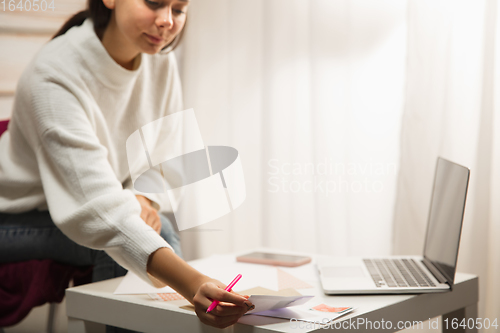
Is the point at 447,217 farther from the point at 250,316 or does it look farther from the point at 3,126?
the point at 3,126

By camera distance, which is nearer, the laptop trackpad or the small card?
the small card

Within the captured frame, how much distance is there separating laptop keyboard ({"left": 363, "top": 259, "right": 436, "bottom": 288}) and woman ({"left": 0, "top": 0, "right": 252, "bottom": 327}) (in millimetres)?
237

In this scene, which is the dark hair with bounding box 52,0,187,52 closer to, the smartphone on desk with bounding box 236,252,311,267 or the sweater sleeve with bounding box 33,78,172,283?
the sweater sleeve with bounding box 33,78,172,283

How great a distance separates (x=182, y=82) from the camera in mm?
910

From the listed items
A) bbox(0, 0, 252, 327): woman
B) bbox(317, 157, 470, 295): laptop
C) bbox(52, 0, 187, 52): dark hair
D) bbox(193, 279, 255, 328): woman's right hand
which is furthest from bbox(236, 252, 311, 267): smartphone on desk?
bbox(52, 0, 187, 52): dark hair

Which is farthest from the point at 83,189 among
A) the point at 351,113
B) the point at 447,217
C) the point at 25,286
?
the point at 351,113

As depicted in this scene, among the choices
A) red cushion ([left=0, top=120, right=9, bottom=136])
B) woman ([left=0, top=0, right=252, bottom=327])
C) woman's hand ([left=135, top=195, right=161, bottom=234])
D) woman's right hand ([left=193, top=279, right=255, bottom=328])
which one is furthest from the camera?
red cushion ([left=0, top=120, right=9, bottom=136])

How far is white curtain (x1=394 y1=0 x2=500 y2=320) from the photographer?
94 centimetres

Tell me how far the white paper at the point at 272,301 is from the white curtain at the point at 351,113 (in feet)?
1.19

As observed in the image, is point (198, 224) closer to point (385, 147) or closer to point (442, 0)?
point (385, 147)

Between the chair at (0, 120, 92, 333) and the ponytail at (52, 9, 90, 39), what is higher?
the ponytail at (52, 9, 90, 39)

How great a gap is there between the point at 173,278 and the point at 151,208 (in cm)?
20

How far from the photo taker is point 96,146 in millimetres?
629

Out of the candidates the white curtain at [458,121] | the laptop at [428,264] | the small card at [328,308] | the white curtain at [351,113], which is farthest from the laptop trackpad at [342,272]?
the white curtain at [458,121]
